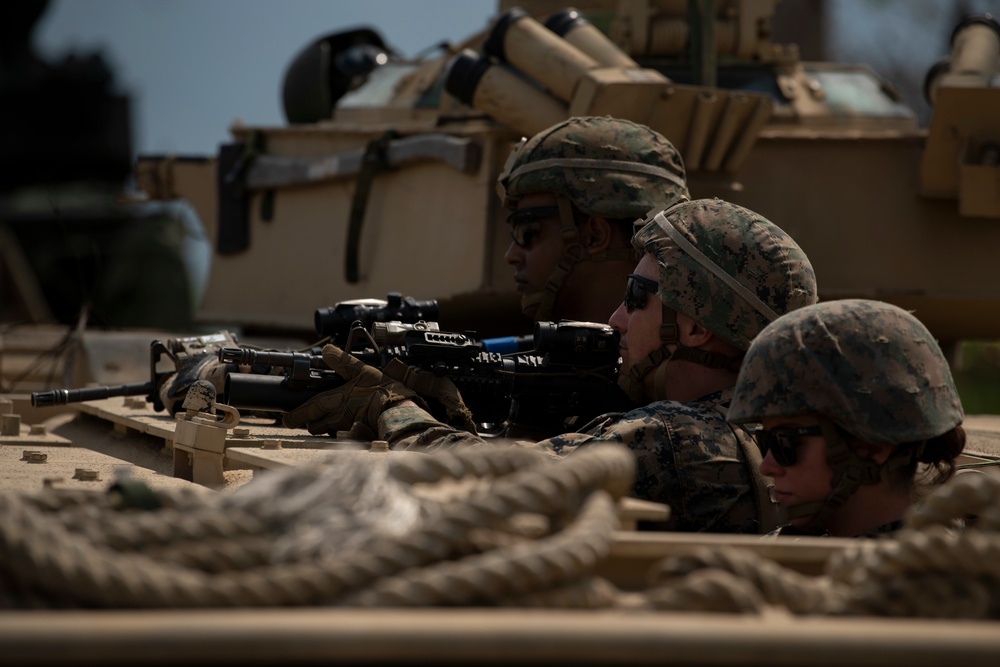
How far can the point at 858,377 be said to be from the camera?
114 inches

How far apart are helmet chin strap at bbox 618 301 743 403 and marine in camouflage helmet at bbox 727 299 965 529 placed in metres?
0.73

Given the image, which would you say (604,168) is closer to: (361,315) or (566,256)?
(566,256)

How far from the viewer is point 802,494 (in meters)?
2.94

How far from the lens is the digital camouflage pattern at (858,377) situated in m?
2.88

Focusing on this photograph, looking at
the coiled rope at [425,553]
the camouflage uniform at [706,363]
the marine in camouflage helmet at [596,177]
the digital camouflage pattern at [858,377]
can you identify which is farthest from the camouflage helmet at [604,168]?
the coiled rope at [425,553]

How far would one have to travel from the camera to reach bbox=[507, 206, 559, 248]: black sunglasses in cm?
501

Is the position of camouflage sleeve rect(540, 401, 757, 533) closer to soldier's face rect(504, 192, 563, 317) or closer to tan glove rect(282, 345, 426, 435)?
tan glove rect(282, 345, 426, 435)

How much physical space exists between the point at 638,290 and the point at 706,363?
0.28 m

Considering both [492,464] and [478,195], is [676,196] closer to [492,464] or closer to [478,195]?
[478,195]

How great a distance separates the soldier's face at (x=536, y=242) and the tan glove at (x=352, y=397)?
3.08ft

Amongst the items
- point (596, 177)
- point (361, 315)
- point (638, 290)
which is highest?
point (596, 177)

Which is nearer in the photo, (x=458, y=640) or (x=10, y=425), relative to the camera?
(x=458, y=640)

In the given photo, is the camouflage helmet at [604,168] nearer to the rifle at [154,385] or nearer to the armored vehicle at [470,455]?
the armored vehicle at [470,455]

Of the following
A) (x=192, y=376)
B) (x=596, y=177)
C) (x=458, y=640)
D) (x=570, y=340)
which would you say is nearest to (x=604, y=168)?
(x=596, y=177)
